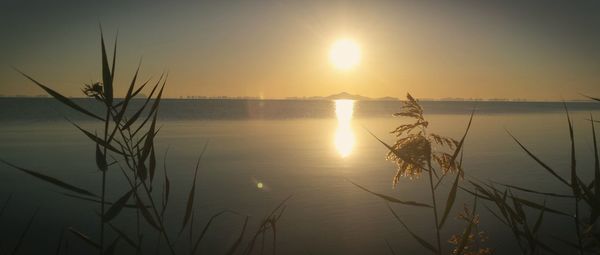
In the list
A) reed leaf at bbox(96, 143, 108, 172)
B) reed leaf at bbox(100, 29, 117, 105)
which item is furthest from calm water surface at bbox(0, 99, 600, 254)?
reed leaf at bbox(100, 29, 117, 105)

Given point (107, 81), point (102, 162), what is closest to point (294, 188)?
point (102, 162)

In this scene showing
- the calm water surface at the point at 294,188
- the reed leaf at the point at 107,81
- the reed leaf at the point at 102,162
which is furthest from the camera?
the calm water surface at the point at 294,188

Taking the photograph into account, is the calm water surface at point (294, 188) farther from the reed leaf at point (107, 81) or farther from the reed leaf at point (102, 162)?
the reed leaf at point (107, 81)

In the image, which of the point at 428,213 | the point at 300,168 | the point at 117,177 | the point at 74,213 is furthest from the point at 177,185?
the point at 428,213

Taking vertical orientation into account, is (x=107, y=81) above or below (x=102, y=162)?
above

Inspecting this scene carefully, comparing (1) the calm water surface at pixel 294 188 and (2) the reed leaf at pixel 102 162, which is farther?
(1) the calm water surface at pixel 294 188

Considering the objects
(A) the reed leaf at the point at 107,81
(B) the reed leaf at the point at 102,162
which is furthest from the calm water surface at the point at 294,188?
(A) the reed leaf at the point at 107,81

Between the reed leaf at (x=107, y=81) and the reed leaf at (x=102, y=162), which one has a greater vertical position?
the reed leaf at (x=107, y=81)

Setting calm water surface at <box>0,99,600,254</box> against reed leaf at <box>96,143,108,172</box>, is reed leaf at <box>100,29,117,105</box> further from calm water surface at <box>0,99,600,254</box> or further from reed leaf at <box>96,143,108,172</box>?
calm water surface at <box>0,99,600,254</box>

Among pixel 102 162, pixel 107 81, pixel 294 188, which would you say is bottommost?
pixel 294 188

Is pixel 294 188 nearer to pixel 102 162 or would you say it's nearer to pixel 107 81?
pixel 102 162

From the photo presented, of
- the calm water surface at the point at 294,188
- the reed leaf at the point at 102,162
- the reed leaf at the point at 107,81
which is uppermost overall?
the reed leaf at the point at 107,81

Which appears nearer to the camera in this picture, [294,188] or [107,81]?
[107,81]

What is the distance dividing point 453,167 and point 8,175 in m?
18.2
